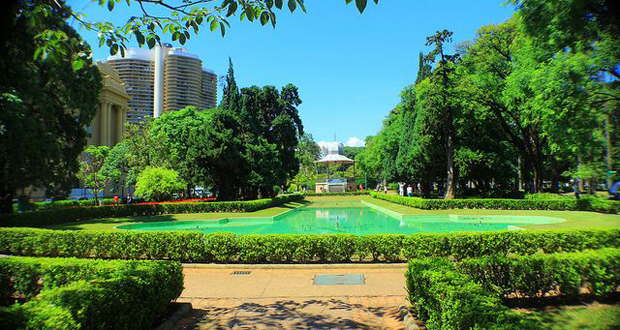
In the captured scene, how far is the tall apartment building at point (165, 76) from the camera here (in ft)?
323

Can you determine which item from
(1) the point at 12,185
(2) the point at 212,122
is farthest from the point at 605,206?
(1) the point at 12,185

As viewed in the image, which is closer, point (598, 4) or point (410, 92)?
point (598, 4)

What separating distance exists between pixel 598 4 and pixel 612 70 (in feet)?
12.0

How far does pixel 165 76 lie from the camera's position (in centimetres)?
9906

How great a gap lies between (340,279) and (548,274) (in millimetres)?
4176

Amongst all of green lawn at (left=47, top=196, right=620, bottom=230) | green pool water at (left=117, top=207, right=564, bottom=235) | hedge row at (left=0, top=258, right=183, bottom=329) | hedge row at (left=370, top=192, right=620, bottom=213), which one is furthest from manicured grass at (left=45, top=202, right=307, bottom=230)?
hedge row at (left=0, top=258, right=183, bottom=329)

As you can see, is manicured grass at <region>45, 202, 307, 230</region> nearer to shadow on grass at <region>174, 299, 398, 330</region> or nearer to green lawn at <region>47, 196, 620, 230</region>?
green lawn at <region>47, 196, 620, 230</region>

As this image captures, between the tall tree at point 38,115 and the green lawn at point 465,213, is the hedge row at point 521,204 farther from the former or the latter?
the tall tree at point 38,115

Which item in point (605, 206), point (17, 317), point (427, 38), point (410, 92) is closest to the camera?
point (17, 317)

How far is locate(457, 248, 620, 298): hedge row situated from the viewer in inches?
239

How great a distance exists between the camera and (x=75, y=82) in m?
21.9

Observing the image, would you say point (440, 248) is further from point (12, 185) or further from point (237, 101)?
point (237, 101)

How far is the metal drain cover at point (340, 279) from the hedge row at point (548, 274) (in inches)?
103

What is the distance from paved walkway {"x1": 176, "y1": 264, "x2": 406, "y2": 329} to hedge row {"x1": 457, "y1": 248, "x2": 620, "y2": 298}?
1589 mm
